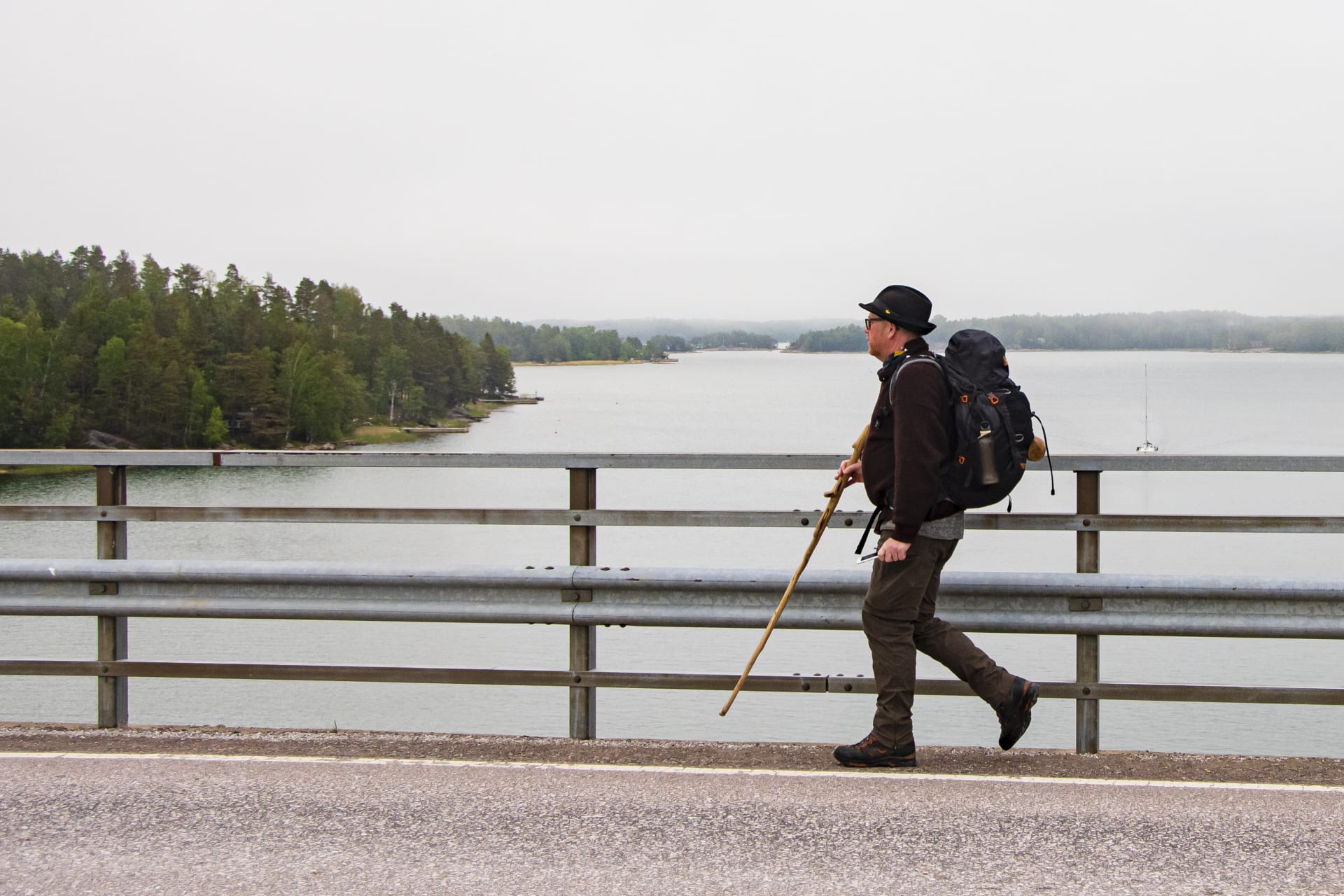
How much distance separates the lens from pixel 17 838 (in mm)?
4047

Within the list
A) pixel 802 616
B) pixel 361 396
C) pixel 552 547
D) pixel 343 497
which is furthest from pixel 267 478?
pixel 802 616

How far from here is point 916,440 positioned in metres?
4.42

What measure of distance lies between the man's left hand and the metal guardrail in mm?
414

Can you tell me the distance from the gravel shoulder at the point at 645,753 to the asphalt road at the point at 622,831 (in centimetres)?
14

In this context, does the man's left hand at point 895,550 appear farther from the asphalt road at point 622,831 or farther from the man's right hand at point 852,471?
the asphalt road at point 622,831

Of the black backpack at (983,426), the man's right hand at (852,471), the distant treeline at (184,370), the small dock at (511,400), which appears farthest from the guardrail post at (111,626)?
the small dock at (511,400)

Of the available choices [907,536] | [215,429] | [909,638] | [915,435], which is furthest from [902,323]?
[215,429]

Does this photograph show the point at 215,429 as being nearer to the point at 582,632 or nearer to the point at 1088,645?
the point at 582,632

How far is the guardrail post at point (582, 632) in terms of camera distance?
5109 mm

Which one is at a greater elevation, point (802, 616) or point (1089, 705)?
point (802, 616)

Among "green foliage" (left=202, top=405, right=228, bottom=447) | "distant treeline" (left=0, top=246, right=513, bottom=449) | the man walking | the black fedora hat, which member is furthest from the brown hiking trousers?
"green foliage" (left=202, top=405, right=228, bottom=447)

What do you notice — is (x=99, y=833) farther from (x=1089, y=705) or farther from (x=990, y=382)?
(x=1089, y=705)

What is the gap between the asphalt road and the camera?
12.0 ft

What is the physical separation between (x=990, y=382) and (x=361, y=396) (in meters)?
138
